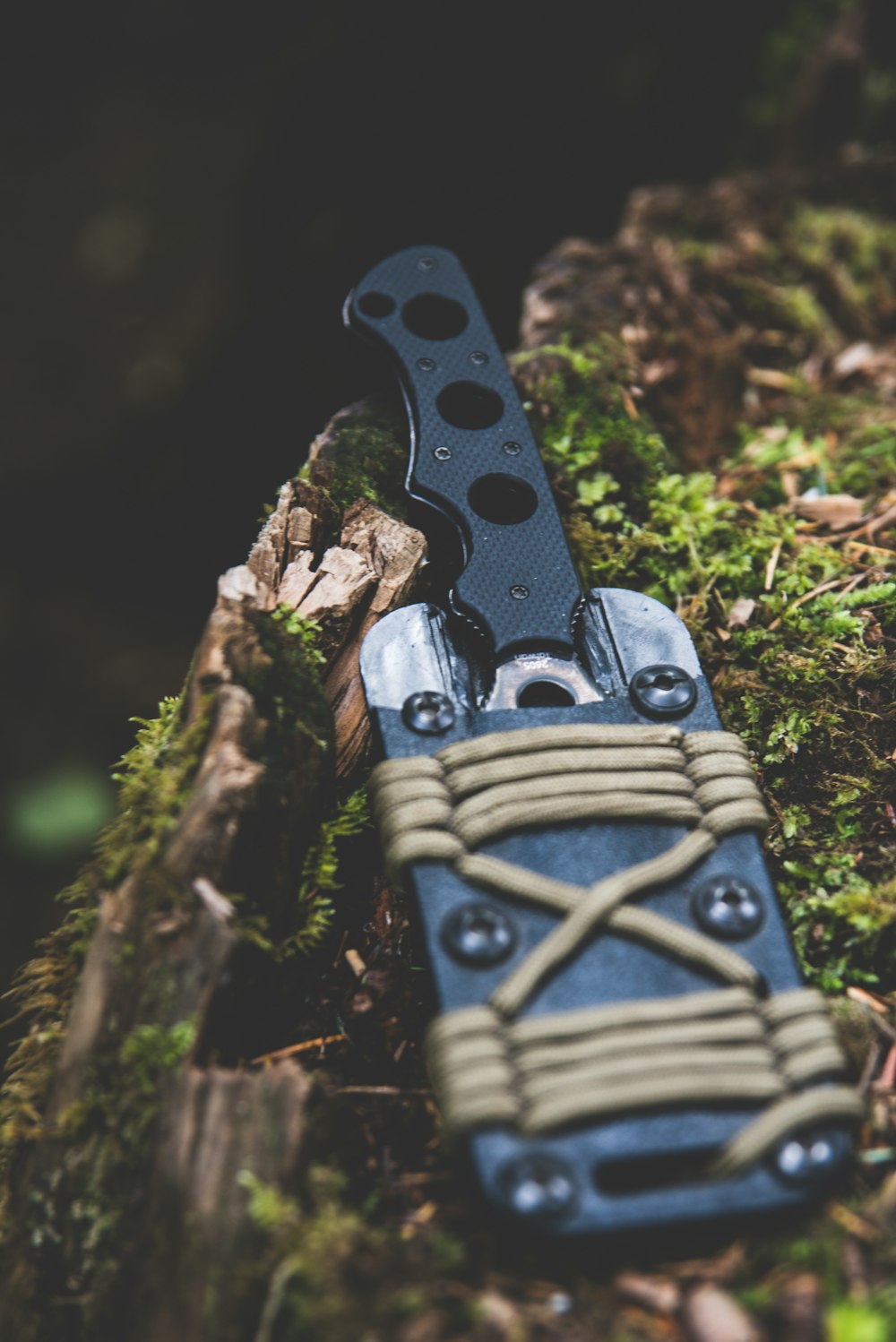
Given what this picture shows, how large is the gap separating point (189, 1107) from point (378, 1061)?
1.16ft

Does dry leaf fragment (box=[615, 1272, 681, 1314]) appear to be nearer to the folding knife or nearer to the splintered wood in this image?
the folding knife

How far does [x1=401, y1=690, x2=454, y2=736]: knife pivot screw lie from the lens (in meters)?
1.97

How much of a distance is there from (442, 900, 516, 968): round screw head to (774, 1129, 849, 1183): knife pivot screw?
1.57 feet

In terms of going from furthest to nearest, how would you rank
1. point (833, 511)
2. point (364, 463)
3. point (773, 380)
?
1. point (773, 380)
2. point (833, 511)
3. point (364, 463)

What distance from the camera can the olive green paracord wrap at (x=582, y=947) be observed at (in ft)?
4.97

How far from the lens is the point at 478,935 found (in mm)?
1677

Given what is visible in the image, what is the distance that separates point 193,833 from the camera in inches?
69.9

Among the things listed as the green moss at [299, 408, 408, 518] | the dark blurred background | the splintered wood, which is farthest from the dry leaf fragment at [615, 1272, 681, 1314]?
the dark blurred background

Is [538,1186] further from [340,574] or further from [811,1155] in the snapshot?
[340,574]

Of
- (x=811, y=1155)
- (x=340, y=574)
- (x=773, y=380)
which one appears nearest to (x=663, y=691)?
(x=340, y=574)

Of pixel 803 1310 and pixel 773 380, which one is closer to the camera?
pixel 803 1310

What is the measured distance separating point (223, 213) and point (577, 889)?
5.21 m

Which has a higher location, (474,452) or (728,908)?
(474,452)

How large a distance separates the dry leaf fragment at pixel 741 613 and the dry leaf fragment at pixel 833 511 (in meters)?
→ 0.40
